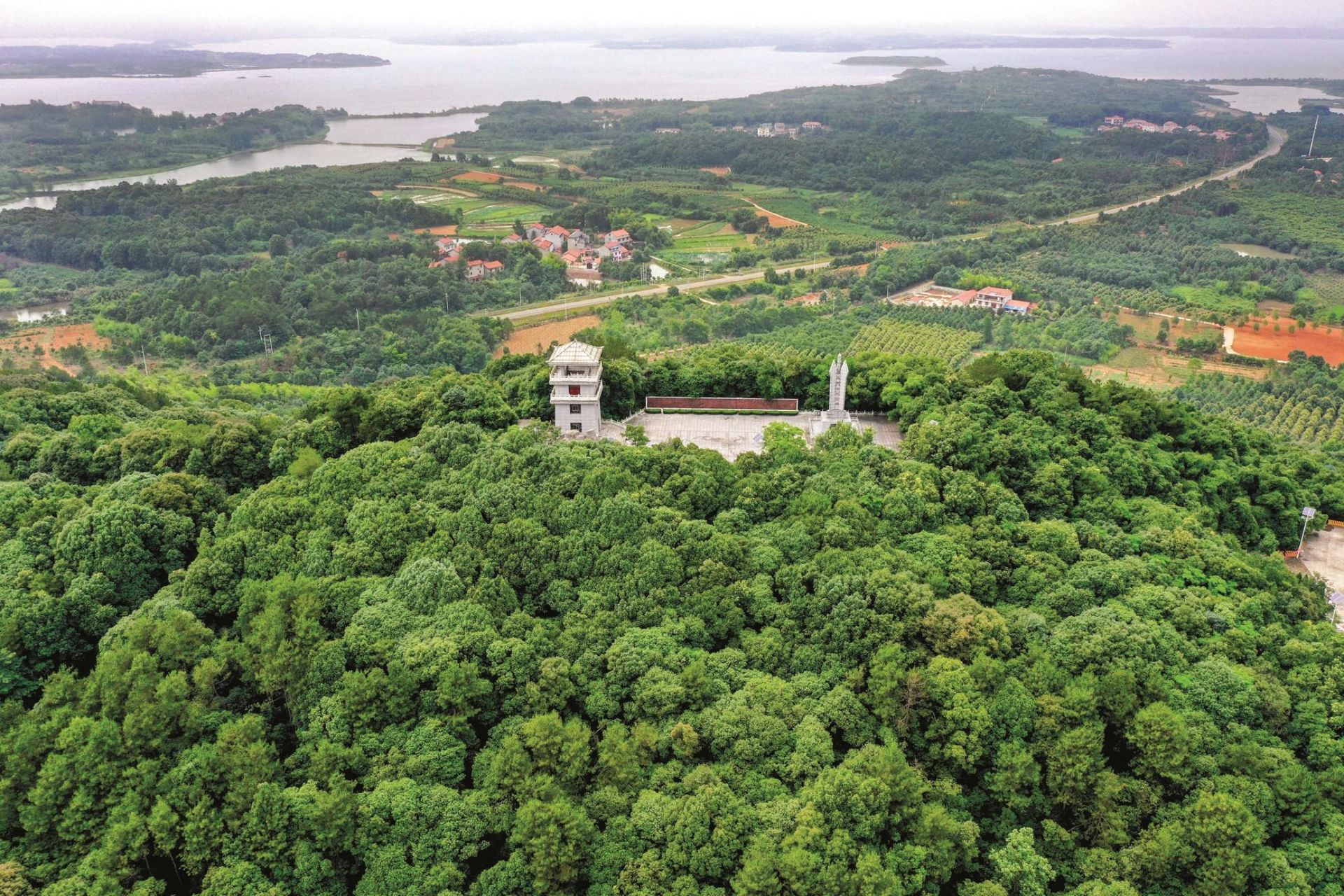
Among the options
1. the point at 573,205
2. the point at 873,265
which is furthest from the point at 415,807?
the point at 573,205

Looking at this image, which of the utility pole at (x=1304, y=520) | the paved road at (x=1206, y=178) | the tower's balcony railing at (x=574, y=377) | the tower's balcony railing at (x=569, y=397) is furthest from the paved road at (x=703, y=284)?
the utility pole at (x=1304, y=520)

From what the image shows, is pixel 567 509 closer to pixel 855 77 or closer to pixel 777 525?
pixel 777 525

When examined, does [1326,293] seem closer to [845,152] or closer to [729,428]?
[729,428]

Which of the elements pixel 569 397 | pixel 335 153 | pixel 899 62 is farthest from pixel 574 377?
pixel 899 62

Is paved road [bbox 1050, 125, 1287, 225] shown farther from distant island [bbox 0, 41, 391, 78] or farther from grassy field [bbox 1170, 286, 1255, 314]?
distant island [bbox 0, 41, 391, 78]

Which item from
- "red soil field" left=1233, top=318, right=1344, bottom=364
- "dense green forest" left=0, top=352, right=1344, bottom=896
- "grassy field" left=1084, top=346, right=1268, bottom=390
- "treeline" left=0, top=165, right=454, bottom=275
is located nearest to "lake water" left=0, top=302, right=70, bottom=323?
"treeline" left=0, top=165, right=454, bottom=275

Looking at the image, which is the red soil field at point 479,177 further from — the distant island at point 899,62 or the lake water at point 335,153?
the distant island at point 899,62

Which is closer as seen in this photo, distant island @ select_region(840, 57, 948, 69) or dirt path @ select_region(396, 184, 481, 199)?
dirt path @ select_region(396, 184, 481, 199)
